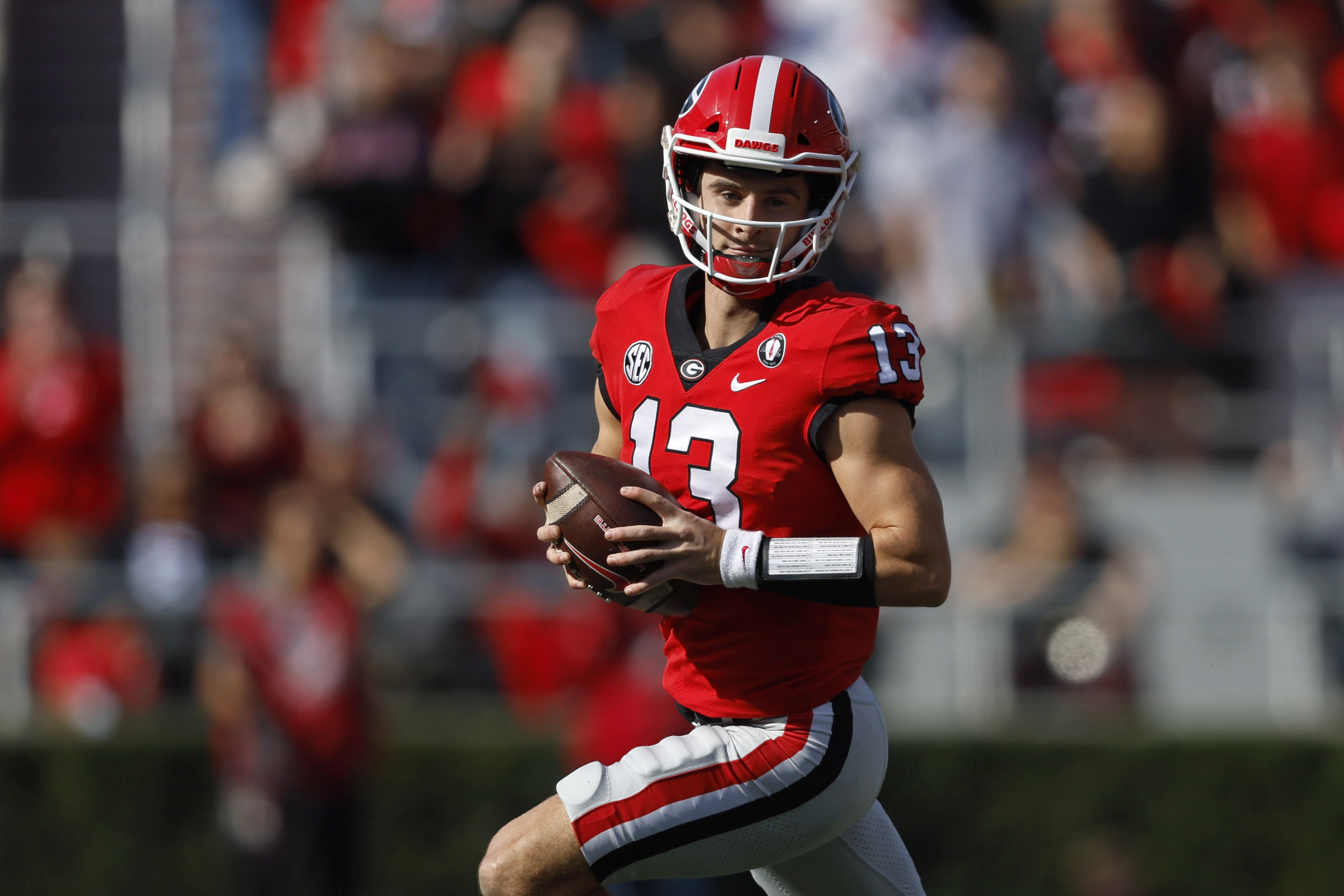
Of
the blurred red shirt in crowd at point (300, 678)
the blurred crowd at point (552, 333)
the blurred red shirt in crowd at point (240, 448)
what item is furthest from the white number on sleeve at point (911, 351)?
the blurred red shirt in crowd at point (240, 448)

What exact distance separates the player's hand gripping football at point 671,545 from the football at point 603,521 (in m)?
0.03

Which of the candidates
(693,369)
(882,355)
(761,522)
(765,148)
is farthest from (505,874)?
(765,148)

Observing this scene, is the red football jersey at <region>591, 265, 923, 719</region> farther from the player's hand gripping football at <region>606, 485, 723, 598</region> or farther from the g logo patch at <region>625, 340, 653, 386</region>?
the player's hand gripping football at <region>606, 485, 723, 598</region>

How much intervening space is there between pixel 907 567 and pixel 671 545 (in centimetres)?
46

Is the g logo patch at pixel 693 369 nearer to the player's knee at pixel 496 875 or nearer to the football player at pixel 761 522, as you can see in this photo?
the football player at pixel 761 522

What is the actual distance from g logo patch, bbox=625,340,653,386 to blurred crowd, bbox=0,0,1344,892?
12.0 feet

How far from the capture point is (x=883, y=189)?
30.0ft

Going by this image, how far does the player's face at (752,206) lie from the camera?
3730 millimetres

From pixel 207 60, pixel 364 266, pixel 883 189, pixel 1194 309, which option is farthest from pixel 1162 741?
pixel 207 60

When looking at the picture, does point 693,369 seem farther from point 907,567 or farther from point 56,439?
point 56,439

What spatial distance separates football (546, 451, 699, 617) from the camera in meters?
3.53

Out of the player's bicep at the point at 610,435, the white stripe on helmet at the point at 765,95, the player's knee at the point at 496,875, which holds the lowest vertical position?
the player's knee at the point at 496,875

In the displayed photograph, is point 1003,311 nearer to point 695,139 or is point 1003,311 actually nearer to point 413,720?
point 413,720

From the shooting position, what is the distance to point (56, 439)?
8.77 metres
